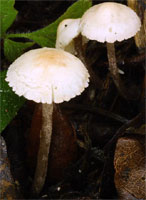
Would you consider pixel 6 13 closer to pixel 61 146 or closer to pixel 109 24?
pixel 109 24

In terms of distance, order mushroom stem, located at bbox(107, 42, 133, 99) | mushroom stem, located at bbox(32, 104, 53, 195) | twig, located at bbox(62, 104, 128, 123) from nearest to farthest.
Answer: mushroom stem, located at bbox(32, 104, 53, 195), mushroom stem, located at bbox(107, 42, 133, 99), twig, located at bbox(62, 104, 128, 123)

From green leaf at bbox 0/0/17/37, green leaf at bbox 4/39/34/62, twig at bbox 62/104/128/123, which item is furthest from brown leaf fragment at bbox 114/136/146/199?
green leaf at bbox 0/0/17/37

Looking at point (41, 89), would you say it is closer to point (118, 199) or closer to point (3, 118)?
point (3, 118)

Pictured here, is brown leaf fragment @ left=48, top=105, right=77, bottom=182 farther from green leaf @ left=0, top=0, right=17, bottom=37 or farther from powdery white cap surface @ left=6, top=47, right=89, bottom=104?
green leaf @ left=0, top=0, right=17, bottom=37

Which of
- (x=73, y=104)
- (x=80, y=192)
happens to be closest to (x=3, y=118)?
(x=73, y=104)

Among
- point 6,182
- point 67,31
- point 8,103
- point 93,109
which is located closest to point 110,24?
point 67,31

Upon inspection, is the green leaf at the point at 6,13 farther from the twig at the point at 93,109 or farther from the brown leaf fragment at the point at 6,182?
the brown leaf fragment at the point at 6,182
